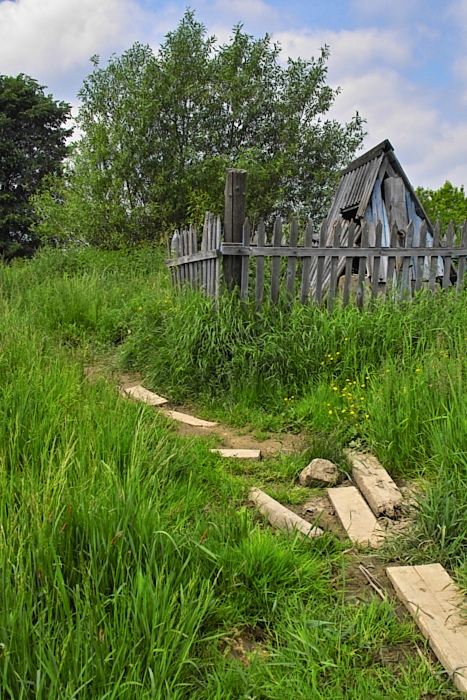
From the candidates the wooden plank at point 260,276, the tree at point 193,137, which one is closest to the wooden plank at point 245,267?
the wooden plank at point 260,276

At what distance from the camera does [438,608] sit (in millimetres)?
2043

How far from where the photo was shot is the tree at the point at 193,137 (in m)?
14.1

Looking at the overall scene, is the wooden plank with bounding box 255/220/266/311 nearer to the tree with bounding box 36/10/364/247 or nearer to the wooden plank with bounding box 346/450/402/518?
the wooden plank with bounding box 346/450/402/518

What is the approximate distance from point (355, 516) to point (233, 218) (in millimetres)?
3827

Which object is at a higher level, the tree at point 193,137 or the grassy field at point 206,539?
the tree at point 193,137

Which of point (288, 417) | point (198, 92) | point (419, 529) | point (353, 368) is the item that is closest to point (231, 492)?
point (419, 529)

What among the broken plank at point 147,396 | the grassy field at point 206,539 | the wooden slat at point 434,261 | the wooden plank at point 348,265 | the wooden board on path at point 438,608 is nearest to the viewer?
the grassy field at point 206,539

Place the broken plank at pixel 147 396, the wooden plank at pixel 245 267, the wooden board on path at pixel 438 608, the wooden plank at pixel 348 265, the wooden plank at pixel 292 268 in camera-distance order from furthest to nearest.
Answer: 1. the wooden plank at pixel 348 265
2. the wooden plank at pixel 292 268
3. the wooden plank at pixel 245 267
4. the broken plank at pixel 147 396
5. the wooden board on path at pixel 438 608

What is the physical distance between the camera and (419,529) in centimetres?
254

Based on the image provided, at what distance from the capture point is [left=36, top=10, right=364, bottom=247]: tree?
14109 millimetres

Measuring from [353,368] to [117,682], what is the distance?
3.78m

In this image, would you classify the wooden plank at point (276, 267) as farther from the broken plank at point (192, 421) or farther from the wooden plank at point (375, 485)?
the wooden plank at point (375, 485)

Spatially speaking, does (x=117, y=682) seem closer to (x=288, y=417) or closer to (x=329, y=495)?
(x=329, y=495)

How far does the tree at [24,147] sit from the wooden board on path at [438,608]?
29.0m
